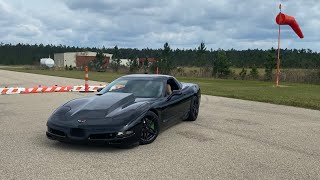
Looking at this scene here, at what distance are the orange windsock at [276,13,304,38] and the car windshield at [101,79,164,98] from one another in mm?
16170

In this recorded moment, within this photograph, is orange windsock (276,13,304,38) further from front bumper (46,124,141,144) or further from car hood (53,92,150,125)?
front bumper (46,124,141,144)

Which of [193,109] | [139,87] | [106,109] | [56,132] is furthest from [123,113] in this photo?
[193,109]

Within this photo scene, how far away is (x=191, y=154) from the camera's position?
5.79m

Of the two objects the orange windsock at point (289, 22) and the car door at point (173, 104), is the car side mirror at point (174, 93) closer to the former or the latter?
the car door at point (173, 104)

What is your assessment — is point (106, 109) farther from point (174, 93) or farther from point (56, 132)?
point (174, 93)

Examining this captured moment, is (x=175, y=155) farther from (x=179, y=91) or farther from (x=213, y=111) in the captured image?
(x=213, y=111)

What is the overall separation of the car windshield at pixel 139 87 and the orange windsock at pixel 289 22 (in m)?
16.2

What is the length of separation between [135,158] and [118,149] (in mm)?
632

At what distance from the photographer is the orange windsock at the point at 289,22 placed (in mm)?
21578

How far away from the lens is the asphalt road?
480cm

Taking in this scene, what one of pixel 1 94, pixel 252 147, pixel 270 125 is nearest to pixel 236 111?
pixel 270 125

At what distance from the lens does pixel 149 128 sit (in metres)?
6.55

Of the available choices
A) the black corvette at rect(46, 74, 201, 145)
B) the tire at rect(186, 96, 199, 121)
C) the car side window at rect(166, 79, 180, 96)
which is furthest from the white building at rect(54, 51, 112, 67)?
the black corvette at rect(46, 74, 201, 145)

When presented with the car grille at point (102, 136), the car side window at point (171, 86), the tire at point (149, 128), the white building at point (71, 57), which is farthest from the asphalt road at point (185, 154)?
the white building at point (71, 57)
